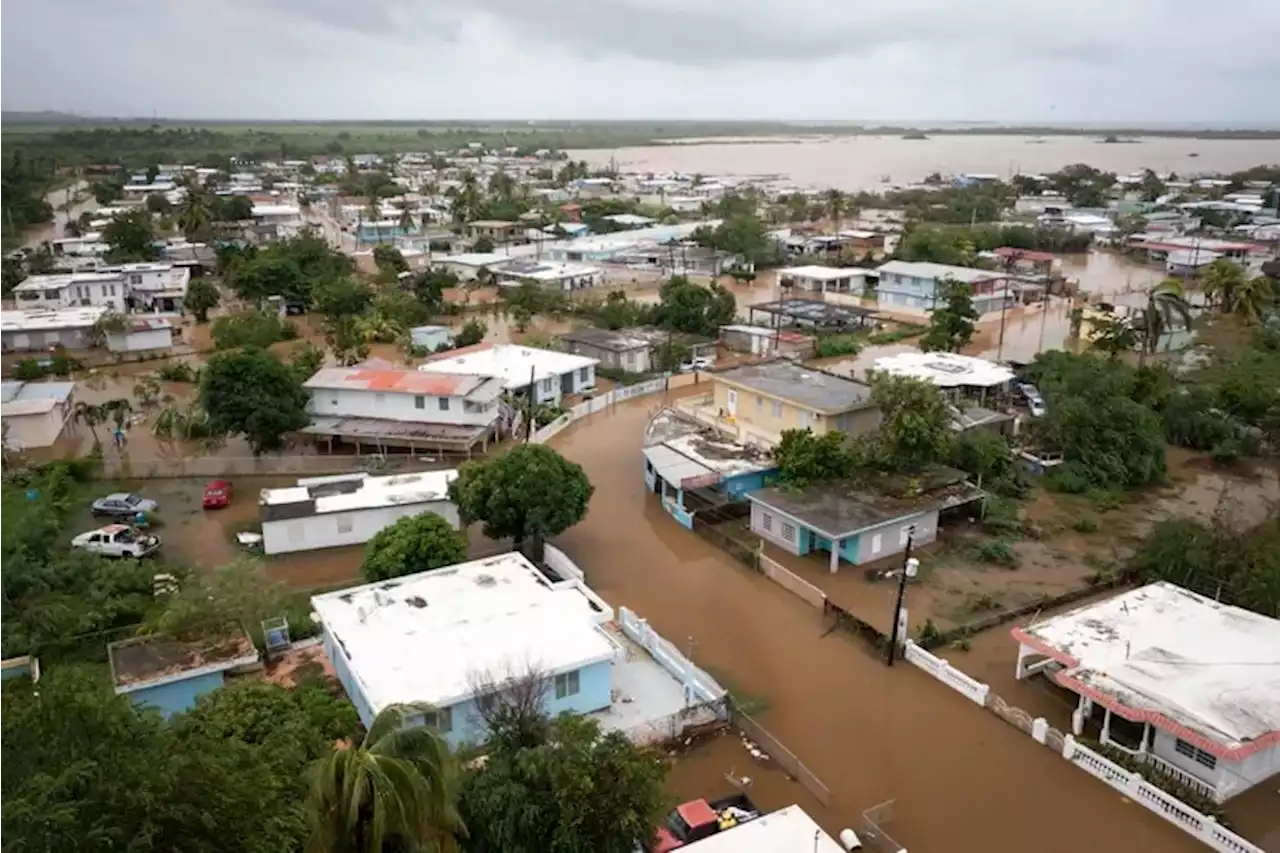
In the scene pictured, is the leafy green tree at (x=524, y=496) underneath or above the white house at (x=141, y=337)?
above

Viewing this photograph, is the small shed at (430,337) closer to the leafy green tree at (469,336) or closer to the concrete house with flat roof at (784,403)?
the leafy green tree at (469,336)

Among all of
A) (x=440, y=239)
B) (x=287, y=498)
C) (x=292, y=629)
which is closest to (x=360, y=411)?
(x=287, y=498)

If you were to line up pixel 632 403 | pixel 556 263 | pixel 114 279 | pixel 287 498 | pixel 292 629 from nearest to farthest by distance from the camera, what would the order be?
pixel 292 629 → pixel 287 498 → pixel 632 403 → pixel 114 279 → pixel 556 263

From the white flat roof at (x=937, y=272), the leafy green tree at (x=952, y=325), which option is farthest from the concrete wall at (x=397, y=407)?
the white flat roof at (x=937, y=272)

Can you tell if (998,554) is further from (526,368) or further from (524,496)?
(526,368)

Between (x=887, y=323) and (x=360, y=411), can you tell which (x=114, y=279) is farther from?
(x=887, y=323)

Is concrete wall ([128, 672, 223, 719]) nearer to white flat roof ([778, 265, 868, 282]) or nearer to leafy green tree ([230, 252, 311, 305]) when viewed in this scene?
leafy green tree ([230, 252, 311, 305])

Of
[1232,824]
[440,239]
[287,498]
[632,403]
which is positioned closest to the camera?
[1232,824]
